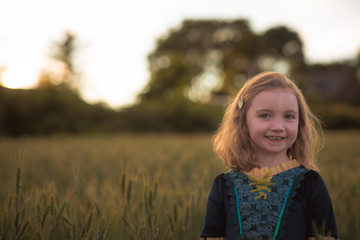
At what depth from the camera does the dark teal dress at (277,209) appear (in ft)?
3.72

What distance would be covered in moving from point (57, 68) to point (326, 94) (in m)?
27.0

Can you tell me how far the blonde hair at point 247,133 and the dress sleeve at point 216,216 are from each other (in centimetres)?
13

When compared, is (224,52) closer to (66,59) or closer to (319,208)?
(66,59)

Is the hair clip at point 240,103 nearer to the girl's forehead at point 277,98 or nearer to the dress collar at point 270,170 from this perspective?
the girl's forehead at point 277,98

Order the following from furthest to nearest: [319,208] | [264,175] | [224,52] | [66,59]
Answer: [224,52] → [66,59] → [264,175] → [319,208]

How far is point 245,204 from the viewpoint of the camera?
46.8 inches

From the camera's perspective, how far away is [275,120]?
1210 millimetres

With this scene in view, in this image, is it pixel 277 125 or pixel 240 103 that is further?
pixel 240 103

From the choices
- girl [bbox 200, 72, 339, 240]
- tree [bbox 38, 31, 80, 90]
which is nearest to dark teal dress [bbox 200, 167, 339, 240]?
girl [bbox 200, 72, 339, 240]

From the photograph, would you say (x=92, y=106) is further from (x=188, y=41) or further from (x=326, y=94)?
(x=326, y=94)

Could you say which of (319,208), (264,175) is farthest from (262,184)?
(319,208)

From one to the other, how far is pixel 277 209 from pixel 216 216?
0.25 meters

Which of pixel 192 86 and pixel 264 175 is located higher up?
pixel 192 86

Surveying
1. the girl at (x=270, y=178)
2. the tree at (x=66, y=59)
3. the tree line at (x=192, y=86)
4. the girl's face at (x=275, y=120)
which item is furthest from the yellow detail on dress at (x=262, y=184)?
the tree at (x=66, y=59)
